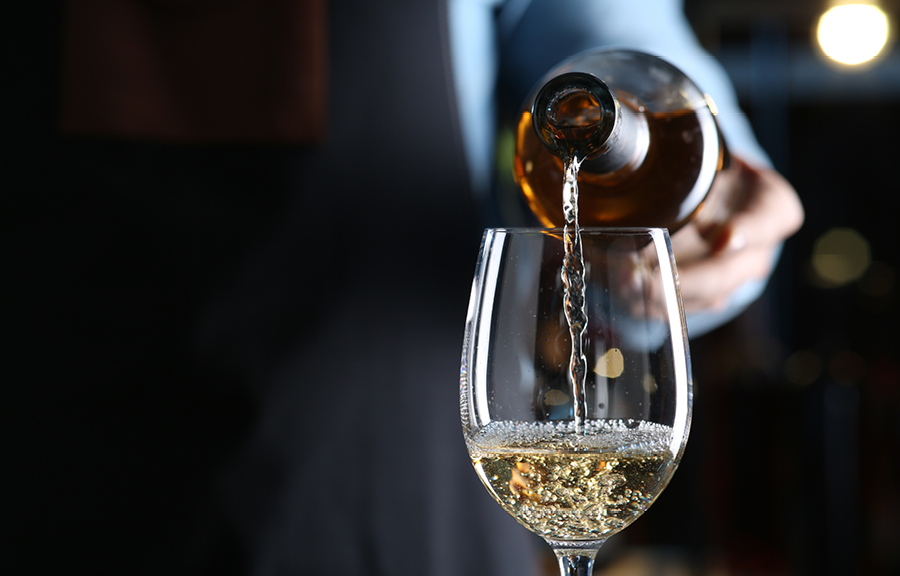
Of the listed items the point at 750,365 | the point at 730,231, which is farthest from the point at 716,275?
the point at 750,365

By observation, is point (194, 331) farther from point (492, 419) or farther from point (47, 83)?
point (492, 419)

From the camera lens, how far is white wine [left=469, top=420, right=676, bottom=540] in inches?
20.1

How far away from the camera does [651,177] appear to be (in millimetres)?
615

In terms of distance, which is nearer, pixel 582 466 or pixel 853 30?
pixel 582 466

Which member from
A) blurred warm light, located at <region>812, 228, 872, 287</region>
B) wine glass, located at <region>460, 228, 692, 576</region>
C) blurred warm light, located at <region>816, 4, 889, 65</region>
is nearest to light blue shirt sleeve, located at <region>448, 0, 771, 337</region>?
wine glass, located at <region>460, 228, 692, 576</region>

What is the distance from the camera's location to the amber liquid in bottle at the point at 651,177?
2.01 ft

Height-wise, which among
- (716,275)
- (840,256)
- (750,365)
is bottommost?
(750,365)

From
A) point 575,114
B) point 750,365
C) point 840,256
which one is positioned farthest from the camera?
point 840,256

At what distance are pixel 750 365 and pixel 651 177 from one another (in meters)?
2.00

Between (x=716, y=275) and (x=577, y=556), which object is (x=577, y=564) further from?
(x=716, y=275)

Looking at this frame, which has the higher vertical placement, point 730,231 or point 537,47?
point 537,47

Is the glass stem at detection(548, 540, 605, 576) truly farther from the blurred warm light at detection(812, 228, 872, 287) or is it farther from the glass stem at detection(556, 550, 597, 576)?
the blurred warm light at detection(812, 228, 872, 287)

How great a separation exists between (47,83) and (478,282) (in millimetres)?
624

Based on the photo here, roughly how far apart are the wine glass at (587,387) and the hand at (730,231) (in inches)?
6.5
